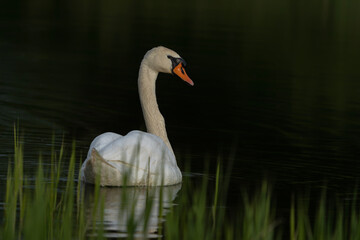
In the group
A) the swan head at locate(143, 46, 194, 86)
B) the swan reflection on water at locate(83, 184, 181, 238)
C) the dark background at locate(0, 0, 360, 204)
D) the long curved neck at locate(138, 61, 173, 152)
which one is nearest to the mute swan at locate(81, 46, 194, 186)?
the swan reflection on water at locate(83, 184, 181, 238)

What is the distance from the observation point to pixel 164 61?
36.8ft

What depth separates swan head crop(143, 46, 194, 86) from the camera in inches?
442

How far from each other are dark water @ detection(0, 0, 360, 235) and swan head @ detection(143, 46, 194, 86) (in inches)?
47.5

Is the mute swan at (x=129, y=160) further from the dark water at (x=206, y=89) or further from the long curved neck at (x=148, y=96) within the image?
the long curved neck at (x=148, y=96)

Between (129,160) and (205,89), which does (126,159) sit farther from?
(205,89)

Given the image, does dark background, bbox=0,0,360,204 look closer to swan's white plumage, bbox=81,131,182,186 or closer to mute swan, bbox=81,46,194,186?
mute swan, bbox=81,46,194,186

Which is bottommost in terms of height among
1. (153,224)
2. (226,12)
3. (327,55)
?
(153,224)

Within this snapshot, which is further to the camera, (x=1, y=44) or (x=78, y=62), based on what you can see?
(x=1, y=44)

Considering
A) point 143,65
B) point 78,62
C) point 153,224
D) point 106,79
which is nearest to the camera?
point 153,224

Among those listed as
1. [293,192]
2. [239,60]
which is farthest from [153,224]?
[239,60]

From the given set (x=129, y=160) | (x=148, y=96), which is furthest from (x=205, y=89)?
(x=129, y=160)

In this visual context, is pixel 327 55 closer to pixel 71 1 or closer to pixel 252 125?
pixel 252 125

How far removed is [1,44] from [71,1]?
2073 cm

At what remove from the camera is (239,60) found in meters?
25.5
